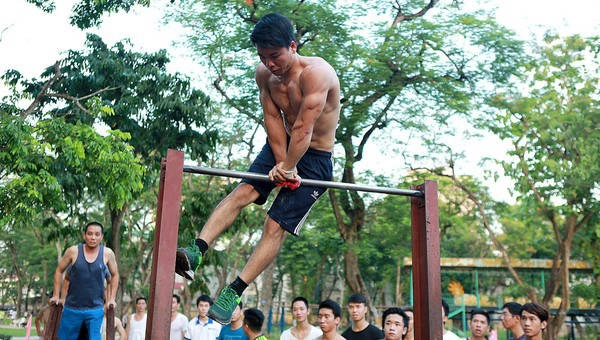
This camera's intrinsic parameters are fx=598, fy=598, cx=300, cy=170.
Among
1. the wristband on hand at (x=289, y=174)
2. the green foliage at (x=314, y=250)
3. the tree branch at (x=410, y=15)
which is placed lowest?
the wristband on hand at (x=289, y=174)

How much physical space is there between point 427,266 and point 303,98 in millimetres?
1061

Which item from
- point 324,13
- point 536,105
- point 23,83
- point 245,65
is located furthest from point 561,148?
point 23,83

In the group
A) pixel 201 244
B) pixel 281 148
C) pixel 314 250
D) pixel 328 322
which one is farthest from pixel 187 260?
pixel 314 250

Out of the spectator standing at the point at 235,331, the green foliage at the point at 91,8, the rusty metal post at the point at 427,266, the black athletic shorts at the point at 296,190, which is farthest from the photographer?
the green foliage at the point at 91,8

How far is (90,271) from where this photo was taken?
18.7ft

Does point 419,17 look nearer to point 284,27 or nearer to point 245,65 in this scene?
point 245,65

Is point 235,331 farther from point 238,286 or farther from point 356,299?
point 238,286

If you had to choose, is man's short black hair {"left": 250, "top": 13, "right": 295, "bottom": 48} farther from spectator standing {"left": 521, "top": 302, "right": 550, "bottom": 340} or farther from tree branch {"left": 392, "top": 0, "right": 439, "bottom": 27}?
tree branch {"left": 392, "top": 0, "right": 439, "bottom": 27}

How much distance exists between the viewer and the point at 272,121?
3.32 m

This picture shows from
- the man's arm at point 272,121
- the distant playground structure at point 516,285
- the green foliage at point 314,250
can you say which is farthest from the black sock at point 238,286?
the distant playground structure at point 516,285

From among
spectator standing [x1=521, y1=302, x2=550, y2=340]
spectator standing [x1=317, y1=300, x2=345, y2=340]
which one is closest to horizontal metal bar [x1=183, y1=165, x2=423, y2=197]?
spectator standing [x1=521, y1=302, x2=550, y2=340]

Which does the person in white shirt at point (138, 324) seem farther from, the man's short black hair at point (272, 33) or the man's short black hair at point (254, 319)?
the man's short black hair at point (272, 33)

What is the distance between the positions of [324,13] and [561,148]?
6712 millimetres

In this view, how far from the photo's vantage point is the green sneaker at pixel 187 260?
9.10 feet
